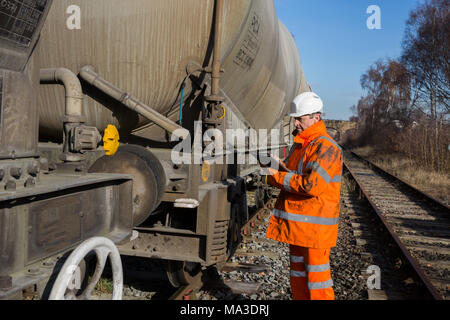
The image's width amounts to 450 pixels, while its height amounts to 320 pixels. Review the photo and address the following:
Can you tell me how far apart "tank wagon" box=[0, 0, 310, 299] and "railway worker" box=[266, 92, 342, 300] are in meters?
0.85

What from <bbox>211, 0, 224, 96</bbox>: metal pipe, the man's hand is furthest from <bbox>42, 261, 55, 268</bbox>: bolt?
<bbox>211, 0, 224, 96</bbox>: metal pipe

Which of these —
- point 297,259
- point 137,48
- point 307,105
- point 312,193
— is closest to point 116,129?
point 137,48

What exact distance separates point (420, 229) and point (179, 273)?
539 cm

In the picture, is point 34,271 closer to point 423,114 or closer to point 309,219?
point 309,219

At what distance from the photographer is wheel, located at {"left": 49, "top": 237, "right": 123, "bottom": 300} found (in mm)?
1954

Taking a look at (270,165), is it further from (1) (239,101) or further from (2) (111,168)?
(1) (239,101)

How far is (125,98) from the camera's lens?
3529 mm

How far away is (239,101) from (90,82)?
212cm

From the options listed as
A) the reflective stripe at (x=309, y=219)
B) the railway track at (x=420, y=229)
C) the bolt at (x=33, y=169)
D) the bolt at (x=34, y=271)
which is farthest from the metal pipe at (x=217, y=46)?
the railway track at (x=420, y=229)

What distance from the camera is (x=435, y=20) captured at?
24.7 metres

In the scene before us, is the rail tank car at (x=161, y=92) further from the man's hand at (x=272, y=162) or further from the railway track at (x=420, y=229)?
the railway track at (x=420, y=229)

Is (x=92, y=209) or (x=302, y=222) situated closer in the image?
(x=92, y=209)
